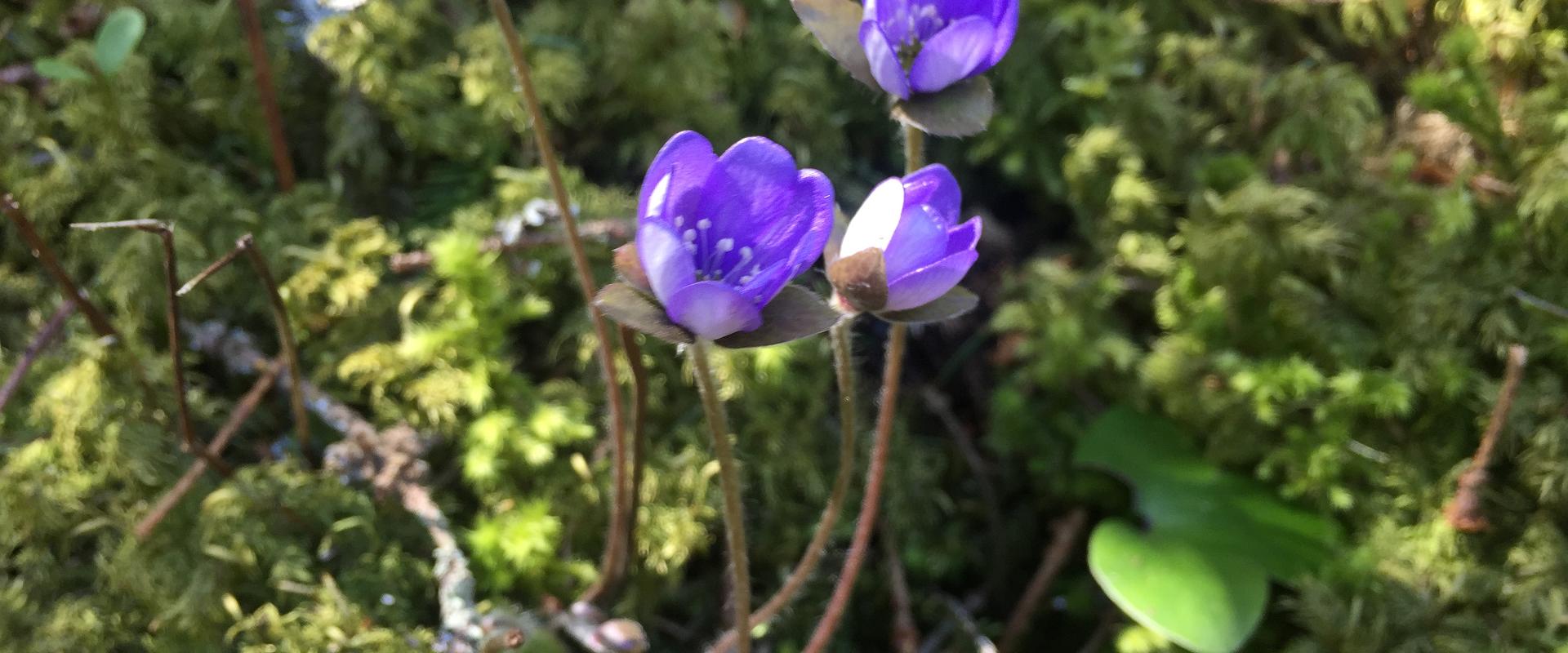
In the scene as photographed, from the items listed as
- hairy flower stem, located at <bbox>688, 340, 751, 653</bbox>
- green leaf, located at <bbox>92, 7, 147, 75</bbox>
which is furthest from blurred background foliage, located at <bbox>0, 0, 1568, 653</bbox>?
hairy flower stem, located at <bbox>688, 340, 751, 653</bbox>

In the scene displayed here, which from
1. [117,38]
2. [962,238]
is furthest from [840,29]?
[117,38]

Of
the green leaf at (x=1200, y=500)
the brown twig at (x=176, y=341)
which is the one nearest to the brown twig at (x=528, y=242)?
the brown twig at (x=176, y=341)

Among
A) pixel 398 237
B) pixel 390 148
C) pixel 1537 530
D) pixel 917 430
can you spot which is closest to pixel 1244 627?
pixel 1537 530

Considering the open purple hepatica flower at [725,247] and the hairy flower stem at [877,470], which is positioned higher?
the open purple hepatica flower at [725,247]

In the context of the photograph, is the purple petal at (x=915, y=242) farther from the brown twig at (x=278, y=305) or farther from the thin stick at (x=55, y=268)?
the thin stick at (x=55, y=268)

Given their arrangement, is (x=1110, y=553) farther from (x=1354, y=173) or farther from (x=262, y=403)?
(x=262, y=403)

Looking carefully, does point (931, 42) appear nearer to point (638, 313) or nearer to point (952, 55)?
point (952, 55)

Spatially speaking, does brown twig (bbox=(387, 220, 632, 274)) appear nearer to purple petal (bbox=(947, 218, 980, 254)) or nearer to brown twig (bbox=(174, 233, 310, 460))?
brown twig (bbox=(174, 233, 310, 460))
